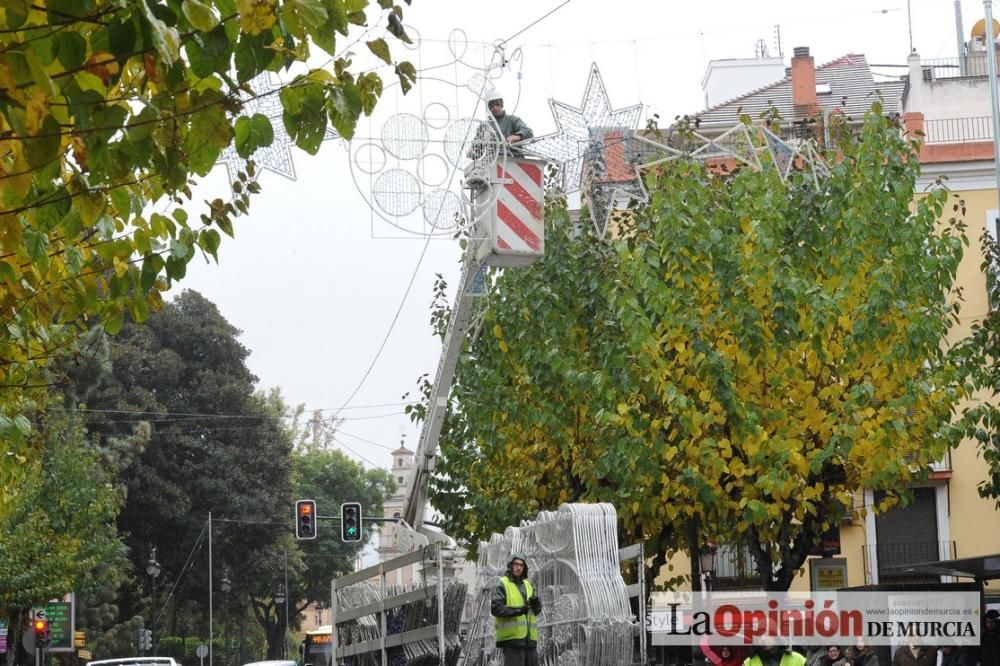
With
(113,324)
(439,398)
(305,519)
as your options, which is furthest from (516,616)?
(305,519)

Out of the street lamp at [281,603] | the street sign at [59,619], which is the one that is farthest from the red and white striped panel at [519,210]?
the street lamp at [281,603]

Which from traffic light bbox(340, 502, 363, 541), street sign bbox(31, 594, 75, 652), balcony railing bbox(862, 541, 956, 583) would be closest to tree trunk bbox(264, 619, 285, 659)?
street sign bbox(31, 594, 75, 652)

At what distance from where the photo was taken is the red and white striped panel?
696 inches

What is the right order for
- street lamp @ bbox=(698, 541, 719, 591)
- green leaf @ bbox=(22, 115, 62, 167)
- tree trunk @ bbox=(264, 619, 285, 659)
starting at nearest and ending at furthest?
green leaf @ bbox=(22, 115, 62, 167), street lamp @ bbox=(698, 541, 719, 591), tree trunk @ bbox=(264, 619, 285, 659)

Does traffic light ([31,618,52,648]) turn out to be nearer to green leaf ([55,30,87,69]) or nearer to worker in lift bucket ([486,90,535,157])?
worker in lift bucket ([486,90,535,157])

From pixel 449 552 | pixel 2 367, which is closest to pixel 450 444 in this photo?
pixel 449 552

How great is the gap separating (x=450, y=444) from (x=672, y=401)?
784 cm

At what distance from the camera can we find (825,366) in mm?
21641

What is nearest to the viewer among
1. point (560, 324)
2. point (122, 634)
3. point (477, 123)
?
point (477, 123)

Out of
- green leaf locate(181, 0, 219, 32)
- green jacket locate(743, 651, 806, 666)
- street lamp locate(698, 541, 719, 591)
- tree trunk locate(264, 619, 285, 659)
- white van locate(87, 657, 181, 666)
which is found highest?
green leaf locate(181, 0, 219, 32)

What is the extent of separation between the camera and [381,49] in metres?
6.68

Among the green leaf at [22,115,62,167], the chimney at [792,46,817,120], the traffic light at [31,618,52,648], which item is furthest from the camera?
the chimney at [792,46,817,120]

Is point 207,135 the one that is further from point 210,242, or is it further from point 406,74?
point 210,242

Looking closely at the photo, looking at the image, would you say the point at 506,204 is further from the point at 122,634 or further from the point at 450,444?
the point at 122,634
